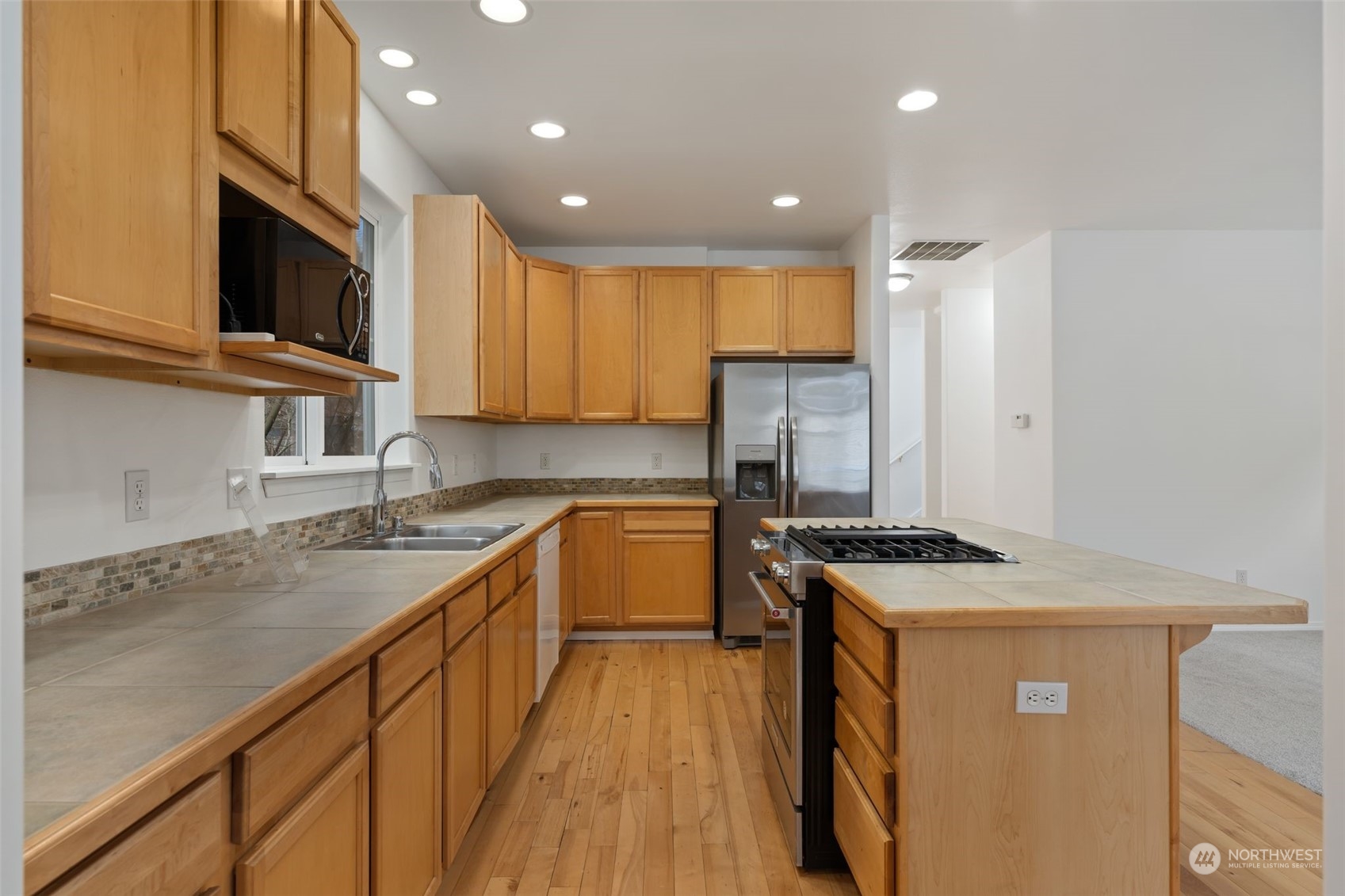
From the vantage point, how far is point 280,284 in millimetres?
1477

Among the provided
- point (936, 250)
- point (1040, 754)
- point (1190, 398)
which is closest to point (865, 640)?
point (1040, 754)

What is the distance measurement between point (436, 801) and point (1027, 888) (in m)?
1.38

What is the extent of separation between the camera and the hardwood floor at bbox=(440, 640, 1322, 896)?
1927 mm

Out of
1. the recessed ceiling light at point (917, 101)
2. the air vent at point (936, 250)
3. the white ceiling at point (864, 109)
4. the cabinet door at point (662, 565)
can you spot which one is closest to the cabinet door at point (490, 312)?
the white ceiling at point (864, 109)

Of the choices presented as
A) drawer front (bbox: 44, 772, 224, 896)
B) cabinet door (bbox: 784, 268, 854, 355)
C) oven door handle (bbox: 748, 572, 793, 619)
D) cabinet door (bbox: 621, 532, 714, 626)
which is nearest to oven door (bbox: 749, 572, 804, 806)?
oven door handle (bbox: 748, 572, 793, 619)

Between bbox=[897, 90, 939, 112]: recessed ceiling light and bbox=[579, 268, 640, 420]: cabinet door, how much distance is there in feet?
6.92

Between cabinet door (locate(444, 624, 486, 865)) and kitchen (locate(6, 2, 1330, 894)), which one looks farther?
cabinet door (locate(444, 624, 486, 865))

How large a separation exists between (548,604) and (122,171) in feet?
8.28

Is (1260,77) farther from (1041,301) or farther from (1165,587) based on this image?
(1165,587)

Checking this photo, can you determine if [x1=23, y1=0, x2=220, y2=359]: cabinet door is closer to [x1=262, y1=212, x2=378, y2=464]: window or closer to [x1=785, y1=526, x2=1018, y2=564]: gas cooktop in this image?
[x1=262, y1=212, x2=378, y2=464]: window

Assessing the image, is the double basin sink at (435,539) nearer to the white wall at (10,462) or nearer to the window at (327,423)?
the window at (327,423)

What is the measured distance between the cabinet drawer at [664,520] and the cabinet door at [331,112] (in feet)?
8.72

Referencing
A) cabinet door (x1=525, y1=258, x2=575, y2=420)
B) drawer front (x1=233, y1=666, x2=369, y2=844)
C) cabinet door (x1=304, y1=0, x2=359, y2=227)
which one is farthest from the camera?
cabinet door (x1=525, y1=258, x2=575, y2=420)

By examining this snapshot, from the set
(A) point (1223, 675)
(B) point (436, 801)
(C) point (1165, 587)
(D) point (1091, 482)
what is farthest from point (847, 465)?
(B) point (436, 801)
